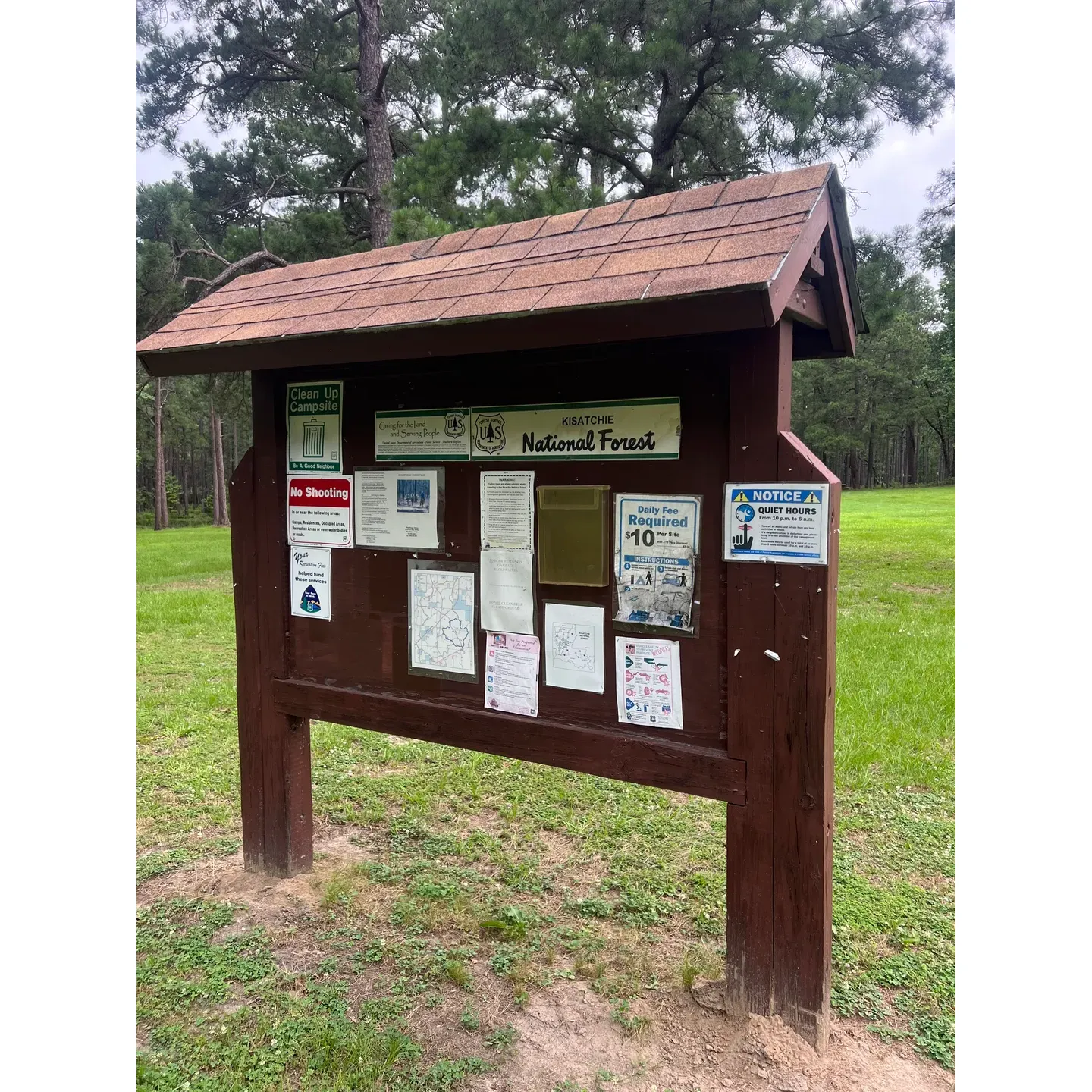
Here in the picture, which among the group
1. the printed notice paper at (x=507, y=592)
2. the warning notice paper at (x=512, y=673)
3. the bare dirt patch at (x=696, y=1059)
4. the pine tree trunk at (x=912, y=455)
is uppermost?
the pine tree trunk at (x=912, y=455)

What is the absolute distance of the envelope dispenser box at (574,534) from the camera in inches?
112

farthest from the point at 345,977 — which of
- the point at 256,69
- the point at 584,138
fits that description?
the point at 256,69

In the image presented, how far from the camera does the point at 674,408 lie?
2705 millimetres

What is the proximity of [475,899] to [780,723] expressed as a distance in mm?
1805

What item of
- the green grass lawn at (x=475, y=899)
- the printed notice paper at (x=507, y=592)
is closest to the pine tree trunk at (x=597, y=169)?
the green grass lawn at (x=475, y=899)

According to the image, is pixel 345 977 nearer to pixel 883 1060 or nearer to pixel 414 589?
pixel 414 589

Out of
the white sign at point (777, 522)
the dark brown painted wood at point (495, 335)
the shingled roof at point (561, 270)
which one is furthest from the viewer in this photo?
the white sign at point (777, 522)

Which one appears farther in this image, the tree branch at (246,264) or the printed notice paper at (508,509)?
the tree branch at (246,264)

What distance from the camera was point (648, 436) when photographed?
275 cm

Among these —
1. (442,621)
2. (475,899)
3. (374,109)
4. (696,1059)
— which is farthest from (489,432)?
(374,109)

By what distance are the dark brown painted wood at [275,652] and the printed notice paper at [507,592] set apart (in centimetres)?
108

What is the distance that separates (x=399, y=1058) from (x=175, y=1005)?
2.93ft

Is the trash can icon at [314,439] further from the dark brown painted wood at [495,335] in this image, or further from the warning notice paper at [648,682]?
the warning notice paper at [648,682]

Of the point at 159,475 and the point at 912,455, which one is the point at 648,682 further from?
the point at 912,455
